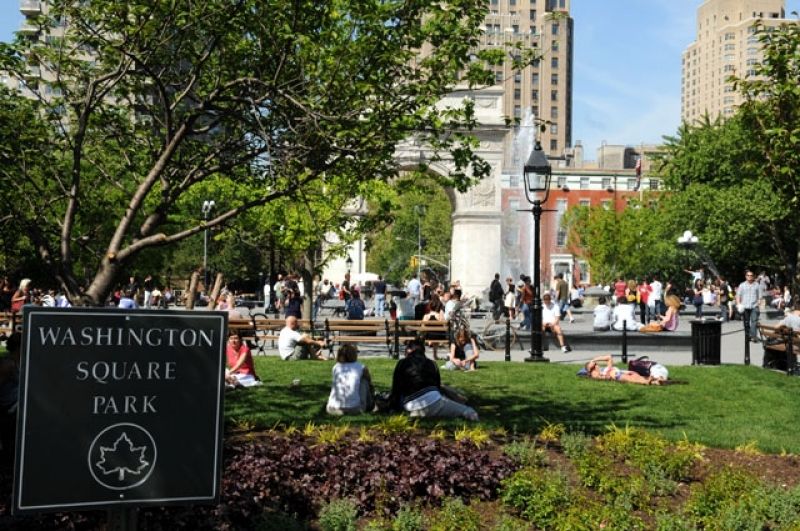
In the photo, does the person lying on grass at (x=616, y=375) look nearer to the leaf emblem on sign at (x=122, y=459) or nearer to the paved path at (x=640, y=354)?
the paved path at (x=640, y=354)

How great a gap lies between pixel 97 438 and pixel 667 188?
219 ft

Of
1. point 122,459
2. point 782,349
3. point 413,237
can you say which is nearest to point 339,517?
point 122,459

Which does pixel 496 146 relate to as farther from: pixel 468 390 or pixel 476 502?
pixel 476 502

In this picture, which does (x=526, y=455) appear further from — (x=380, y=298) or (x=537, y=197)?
(x=380, y=298)

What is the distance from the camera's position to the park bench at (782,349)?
17.9m

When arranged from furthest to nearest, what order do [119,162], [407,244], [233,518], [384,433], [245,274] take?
[407,244] < [245,274] < [119,162] < [384,433] < [233,518]

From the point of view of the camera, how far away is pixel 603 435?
34.2ft

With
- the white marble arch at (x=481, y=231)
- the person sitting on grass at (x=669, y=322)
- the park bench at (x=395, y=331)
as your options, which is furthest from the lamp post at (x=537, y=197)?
the white marble arch at (x=481, y=231)

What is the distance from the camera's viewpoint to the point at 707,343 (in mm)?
19047

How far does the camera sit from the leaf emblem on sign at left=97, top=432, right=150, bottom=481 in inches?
167

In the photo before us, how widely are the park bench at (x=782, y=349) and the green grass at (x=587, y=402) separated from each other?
521mm

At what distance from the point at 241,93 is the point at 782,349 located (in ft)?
38.6

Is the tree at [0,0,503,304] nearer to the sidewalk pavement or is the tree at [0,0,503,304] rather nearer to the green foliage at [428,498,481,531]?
the green foliage at [428,498,481,531]

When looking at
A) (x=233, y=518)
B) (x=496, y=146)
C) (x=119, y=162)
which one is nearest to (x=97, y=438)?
(x=233, y=518)
